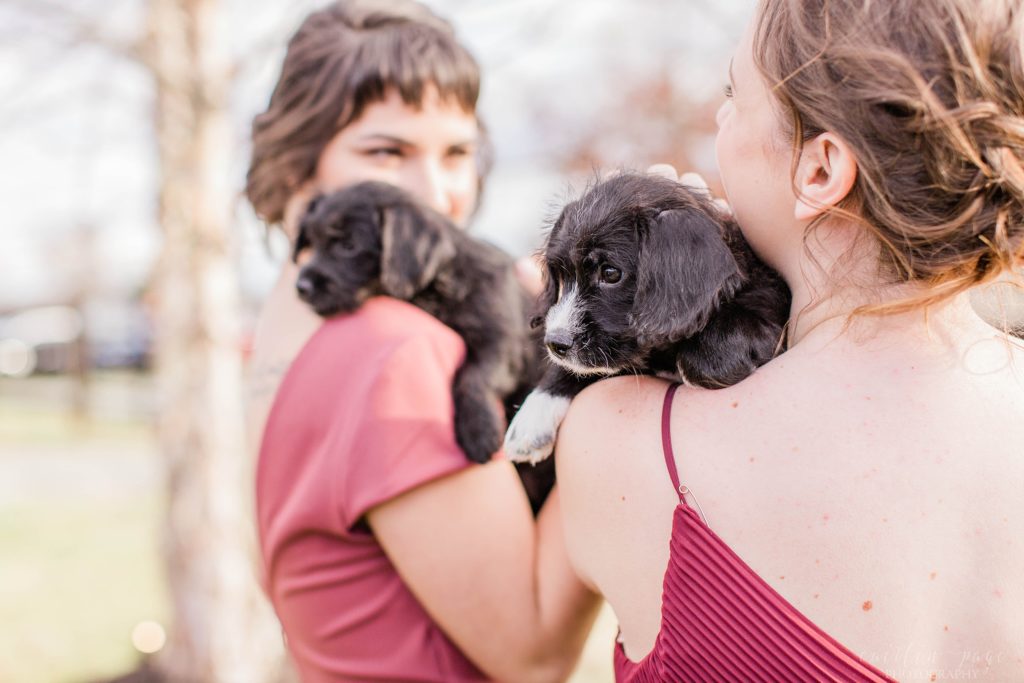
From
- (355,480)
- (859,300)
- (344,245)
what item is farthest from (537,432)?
(344,245)

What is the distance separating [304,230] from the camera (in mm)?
3426

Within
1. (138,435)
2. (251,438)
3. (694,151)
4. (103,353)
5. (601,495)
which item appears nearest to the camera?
(601,495)

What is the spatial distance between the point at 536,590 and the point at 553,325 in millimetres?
632

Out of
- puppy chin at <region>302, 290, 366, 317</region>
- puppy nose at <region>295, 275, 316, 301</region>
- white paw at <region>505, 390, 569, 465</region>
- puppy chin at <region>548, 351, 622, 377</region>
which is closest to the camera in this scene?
puppy chin at <region>548, 351, 622, 377</region>

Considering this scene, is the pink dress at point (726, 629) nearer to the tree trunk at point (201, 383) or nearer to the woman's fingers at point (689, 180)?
the woman's fingers at point (689, 180)

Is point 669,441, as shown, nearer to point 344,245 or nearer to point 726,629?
point 726,629

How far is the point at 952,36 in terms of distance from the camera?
133cm

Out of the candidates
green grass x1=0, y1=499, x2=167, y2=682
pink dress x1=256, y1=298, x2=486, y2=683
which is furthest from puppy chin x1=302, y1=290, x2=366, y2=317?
green grass x1=0, y1=499, x2=167, y2=682

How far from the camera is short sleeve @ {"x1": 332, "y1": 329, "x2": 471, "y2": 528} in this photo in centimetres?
209

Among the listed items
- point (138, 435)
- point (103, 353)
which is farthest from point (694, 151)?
point (103, 353)

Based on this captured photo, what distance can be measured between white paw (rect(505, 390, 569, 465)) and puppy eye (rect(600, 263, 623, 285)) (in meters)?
0.31

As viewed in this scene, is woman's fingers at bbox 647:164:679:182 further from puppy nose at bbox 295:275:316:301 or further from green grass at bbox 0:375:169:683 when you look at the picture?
green grass at bbox 0:375:169:683

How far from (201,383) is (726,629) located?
4518 millimetres

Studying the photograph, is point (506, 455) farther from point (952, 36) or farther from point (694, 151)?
point (694, 151)
